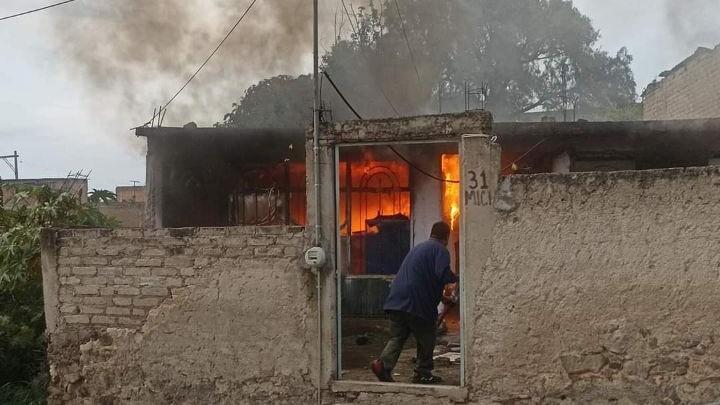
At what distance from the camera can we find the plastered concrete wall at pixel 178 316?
517 cm

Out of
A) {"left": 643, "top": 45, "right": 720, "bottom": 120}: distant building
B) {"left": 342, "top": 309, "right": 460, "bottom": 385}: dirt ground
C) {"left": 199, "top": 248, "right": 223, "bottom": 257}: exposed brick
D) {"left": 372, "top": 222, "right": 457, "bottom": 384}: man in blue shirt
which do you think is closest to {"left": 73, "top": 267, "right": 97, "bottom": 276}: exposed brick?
{"left": 199, "top": 248, "right": 223, "bottom": 257}: exposed brick

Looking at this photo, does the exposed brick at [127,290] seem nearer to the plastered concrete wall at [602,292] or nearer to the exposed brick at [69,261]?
the exposed brick at [69,261]

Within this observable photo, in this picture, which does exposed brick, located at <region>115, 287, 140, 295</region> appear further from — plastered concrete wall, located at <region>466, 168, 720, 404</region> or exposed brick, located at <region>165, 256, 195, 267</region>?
plastered concrete wall, located at <region>466, 168, 720, 404</region>

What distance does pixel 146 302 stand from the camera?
5.45 meters

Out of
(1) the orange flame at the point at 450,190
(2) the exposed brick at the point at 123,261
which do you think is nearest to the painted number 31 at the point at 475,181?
(2) the exposed brick at the point at 123,261

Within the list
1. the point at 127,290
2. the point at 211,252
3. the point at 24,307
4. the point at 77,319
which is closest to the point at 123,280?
the point at 127,290

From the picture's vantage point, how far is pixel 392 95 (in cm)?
1836

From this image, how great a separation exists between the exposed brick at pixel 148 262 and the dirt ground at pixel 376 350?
1935 mm

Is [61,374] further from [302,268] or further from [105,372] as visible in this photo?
[302,268]

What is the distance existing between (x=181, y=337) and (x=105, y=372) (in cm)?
85

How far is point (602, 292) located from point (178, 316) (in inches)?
139

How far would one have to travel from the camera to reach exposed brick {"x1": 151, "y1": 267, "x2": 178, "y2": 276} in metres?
5.39

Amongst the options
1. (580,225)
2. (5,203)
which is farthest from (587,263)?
(5,203)

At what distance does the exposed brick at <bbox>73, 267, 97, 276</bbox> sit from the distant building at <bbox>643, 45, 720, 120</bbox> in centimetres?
1449
